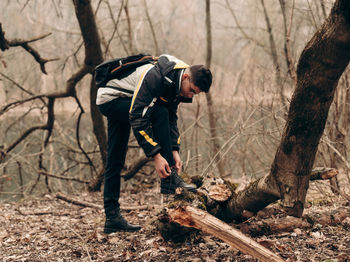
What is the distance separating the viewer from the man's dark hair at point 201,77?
316cm

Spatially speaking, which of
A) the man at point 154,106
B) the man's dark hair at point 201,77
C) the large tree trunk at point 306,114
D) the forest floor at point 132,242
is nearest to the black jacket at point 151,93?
the man at point 154,106

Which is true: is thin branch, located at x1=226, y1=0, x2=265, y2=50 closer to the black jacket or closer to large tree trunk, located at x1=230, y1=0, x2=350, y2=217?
the black jacket

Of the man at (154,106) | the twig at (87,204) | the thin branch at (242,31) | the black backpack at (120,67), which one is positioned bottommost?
the twig at (87,204)

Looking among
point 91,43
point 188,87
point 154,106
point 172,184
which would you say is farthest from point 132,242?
point 91,43

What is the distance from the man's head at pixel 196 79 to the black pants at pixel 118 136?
287 mm

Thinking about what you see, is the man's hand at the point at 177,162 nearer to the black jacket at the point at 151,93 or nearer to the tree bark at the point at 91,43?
the black jacket at the point at 151,93

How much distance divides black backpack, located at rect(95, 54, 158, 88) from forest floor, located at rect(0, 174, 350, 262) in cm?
151

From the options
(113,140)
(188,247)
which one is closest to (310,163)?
(188,247)

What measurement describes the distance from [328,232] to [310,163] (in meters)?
0.89

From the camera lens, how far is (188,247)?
319cm

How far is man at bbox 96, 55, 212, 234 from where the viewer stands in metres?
3.09

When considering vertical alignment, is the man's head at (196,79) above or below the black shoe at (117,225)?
above

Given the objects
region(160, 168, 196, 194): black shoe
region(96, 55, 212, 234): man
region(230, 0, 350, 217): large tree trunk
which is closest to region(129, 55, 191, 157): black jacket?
region(96, 55, 212, 234): man

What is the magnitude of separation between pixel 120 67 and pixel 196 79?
730 mm
